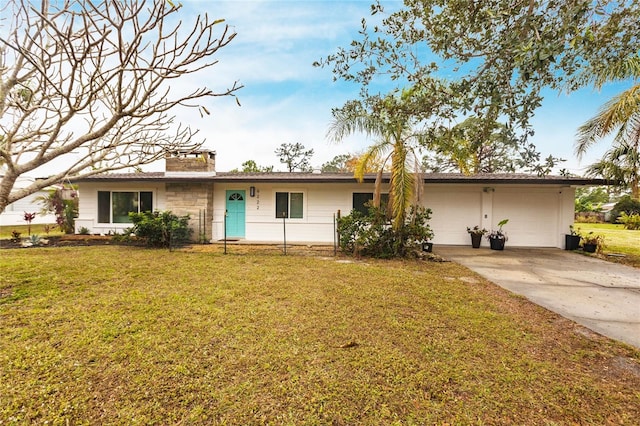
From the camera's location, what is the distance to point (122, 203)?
1180 centimetres

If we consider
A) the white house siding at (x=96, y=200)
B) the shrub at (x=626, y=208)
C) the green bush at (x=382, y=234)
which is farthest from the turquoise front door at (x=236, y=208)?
the shrub at (x=626, y=208)

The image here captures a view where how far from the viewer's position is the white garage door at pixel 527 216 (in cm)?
1112

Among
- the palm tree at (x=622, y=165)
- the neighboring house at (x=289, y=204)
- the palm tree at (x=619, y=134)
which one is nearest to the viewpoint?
the palm tree at (x=619, y=134)

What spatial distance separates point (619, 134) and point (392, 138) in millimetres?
5680

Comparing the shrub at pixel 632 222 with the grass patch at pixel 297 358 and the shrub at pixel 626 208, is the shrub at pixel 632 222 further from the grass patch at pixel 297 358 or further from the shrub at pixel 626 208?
the grass patch at pixel 297 358

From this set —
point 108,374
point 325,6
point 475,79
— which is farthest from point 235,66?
point 108,374

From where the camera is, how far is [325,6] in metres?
5.04

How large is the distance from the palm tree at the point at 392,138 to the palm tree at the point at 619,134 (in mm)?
4690

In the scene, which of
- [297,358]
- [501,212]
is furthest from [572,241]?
[297,358]

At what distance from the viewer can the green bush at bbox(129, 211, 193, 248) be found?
9.58 meters

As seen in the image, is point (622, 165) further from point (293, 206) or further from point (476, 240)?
point (293, 206)

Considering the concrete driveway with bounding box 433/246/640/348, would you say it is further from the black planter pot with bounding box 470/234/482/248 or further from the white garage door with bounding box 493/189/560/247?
the white garage door with bounding box 493/189/560/247

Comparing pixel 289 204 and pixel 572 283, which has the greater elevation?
pixel 289 204

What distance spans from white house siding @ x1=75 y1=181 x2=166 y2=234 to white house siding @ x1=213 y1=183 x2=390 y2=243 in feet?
7.94
